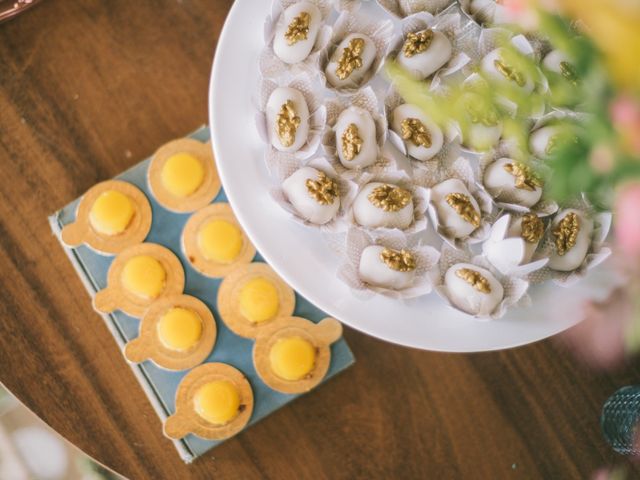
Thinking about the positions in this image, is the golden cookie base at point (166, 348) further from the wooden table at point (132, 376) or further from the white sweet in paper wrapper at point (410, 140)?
the white sweet in paper wrapper at point (410, 140)

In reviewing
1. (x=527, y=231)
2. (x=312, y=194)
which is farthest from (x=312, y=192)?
(x=527, y=231)

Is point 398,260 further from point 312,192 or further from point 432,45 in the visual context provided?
point 432,45

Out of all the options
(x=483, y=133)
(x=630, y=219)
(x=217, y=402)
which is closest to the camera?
(x=630, y=219)

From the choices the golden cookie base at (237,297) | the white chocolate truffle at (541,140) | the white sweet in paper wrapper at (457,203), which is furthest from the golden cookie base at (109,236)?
the white chocolate truffle at (541,140)

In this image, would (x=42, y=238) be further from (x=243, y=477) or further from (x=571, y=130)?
(x=571, y=130)

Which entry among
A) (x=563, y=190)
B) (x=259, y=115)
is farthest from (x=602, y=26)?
(x=259, y=115)

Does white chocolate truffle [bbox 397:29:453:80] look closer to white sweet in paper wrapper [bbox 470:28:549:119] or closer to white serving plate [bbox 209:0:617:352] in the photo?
white sweet in paper wrapper [bbox 470:28:549:119]
